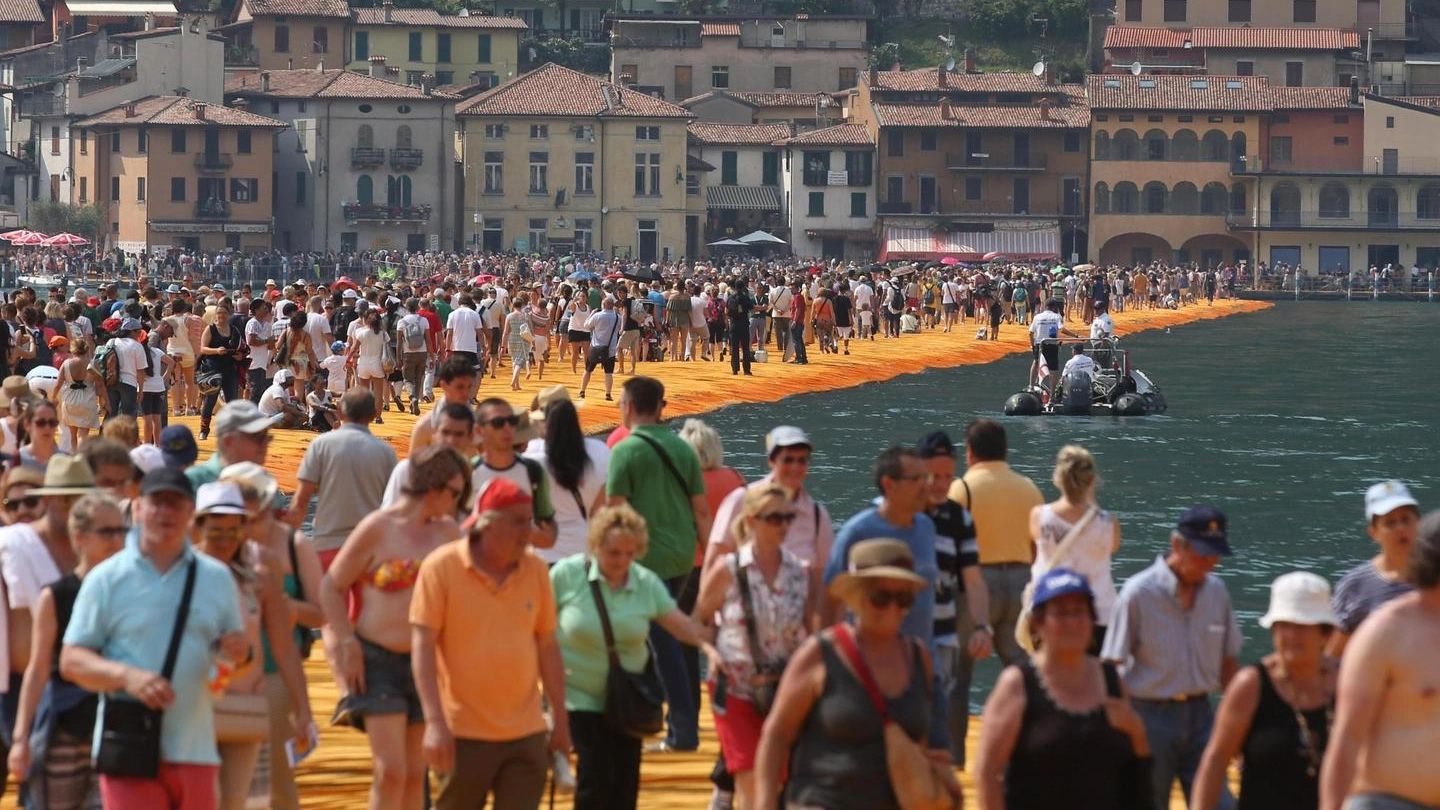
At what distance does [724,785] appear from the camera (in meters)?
9.03

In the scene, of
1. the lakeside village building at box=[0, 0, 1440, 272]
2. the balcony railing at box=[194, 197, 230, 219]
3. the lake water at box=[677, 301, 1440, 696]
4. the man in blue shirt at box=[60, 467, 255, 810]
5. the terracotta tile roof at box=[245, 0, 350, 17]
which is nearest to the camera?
the man in blue shirt at box=[60, 467, 255, 810]

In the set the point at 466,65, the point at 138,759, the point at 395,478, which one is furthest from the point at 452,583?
the point at 466,65

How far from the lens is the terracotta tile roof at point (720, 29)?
383ft

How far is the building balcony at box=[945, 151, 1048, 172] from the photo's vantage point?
348ft

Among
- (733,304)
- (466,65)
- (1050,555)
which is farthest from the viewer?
(466,65)

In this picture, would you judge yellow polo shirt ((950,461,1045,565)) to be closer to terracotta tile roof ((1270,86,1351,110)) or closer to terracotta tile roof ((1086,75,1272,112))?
terracotta tile roof ((1086,75,1272,112))

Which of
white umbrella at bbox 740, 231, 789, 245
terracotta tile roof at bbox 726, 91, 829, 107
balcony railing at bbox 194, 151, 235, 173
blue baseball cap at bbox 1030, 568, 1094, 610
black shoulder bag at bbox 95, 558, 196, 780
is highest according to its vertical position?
terracotta tile roof at bbox 726, 91, 829, 107

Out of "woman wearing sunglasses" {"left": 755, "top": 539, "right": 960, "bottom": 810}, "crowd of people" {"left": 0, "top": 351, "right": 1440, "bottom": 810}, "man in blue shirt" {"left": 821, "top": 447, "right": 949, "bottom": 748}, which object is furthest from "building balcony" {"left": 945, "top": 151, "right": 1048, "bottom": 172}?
"woman wearing sunglasses" {"left": 755, "top": 539, "right": 960, "bottom": 810}

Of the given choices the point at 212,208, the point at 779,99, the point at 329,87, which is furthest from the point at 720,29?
the point at 212,208

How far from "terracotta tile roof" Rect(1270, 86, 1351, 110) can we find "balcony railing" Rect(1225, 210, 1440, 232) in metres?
4.70

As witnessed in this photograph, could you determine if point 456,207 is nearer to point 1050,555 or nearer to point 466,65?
point 466,65

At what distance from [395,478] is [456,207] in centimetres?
9403

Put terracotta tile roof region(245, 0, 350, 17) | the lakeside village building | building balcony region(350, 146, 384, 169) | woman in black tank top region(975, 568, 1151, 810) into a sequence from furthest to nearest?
terracotta tile roof region(245, 0, 350, 17), the lakeside village building, building balcony region(350, 146, 384, 169), woman in black tank top region(975, 568, 1151, 810)

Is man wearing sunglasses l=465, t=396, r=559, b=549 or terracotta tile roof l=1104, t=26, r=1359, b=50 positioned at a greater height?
terracotta tile roof l=1104, t=26, r=1359, b=50
